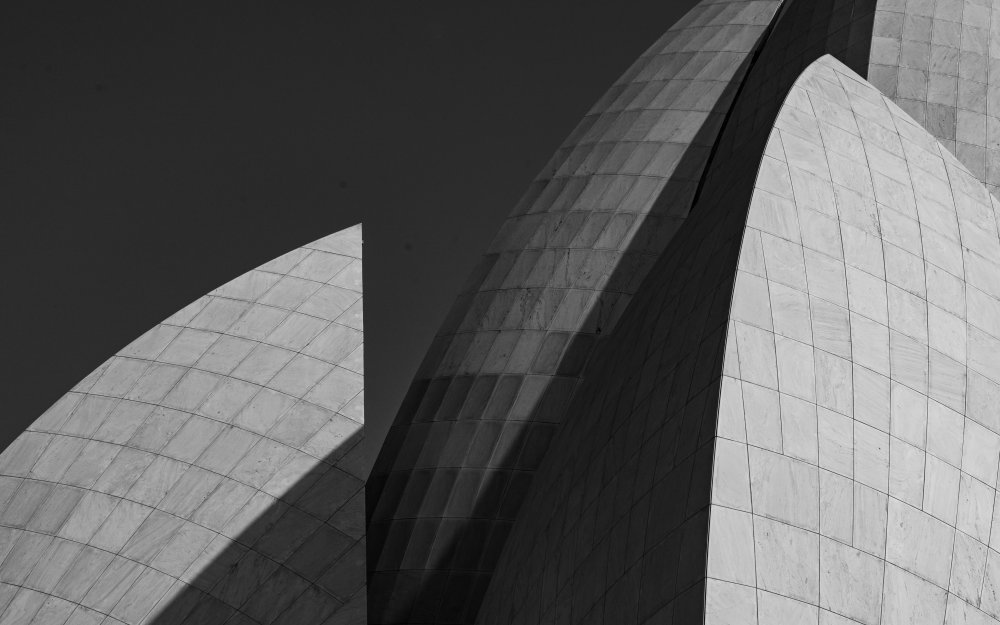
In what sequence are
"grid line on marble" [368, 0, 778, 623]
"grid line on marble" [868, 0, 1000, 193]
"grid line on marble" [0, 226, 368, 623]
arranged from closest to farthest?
"grid line on marble" [0, 226, 368, 623], "grid line on marble" [868, 0, 1000, 193], "grid line on marble" [368, 0, 778, 623]

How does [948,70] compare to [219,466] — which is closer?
[219,466]

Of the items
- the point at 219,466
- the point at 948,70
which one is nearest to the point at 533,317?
the point at 948,70

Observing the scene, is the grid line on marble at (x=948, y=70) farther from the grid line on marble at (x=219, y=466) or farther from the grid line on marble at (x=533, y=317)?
the grid line on marble at (x=219, y=466)

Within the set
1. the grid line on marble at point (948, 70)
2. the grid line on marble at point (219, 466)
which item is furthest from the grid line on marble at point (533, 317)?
the grid line on marble at point (948, 70)

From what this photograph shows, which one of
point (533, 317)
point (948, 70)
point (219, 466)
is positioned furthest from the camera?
point (533, 317)

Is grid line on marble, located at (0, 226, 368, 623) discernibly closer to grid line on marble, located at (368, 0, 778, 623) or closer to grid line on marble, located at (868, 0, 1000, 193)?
grid line on marble, located at (368, 0, 778, 623)

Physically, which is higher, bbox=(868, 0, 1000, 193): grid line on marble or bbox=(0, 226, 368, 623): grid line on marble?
bbox=(868, 0, 1000, 193): grid line on marble

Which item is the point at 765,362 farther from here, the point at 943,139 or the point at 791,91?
the point at 943,139

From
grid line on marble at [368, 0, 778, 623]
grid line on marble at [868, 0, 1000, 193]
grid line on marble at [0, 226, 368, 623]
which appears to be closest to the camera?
grid line on marble at [0, 226, 368, 623]

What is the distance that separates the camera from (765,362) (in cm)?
1280

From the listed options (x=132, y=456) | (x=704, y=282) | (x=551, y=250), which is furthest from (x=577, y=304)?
(x=704, y=282)

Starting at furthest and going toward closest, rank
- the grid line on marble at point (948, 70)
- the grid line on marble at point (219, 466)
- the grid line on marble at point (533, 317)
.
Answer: the grid line on marble at point (533, 317) < the grid line on marble at point (948, 70) < the grid line on marble at point (219, 466)

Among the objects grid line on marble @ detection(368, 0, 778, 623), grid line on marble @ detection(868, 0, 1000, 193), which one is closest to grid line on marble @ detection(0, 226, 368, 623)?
grid line on marble @ detection(368, 0, 778, 623)

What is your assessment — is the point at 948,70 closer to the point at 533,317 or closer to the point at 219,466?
the point at 533,317
